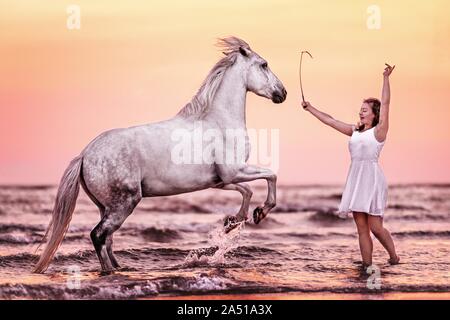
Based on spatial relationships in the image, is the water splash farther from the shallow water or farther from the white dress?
the white dress

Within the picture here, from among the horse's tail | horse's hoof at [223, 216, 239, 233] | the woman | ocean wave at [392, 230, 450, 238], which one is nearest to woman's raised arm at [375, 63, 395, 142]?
the woman

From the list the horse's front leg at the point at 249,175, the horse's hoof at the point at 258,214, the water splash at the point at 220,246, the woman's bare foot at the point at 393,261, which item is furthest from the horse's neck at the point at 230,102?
the woman's bare foot at the point at 393,261

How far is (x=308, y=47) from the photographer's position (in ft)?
31.0

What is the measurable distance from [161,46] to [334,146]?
2363 mm

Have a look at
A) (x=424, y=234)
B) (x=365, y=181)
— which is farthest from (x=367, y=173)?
(x=424, y=234)

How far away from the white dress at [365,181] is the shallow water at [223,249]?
50 cm

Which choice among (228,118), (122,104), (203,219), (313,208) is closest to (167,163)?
(228,118)

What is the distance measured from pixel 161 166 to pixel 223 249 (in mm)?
930

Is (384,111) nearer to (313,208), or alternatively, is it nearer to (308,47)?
(308,47)

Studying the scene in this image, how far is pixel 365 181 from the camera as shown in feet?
21.2

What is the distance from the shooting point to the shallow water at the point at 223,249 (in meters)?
6.15

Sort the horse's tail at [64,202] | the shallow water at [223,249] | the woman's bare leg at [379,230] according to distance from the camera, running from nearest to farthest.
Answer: the shallow water at [223,249] < the horse's tail at [64,202] < the woman's bare leg at [379,230]

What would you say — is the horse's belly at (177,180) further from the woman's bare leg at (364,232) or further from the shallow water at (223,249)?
the woman's bare leg at (364,232)
